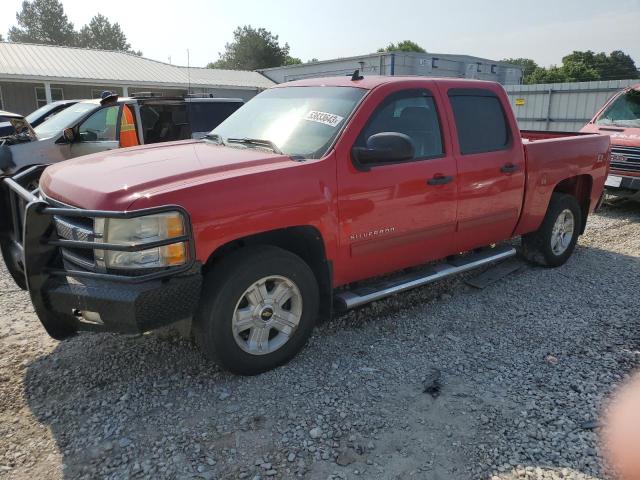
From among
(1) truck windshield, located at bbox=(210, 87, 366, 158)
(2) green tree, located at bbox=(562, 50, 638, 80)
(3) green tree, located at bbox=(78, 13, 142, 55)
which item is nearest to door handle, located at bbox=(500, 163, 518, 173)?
(1) truck windshield, located at bbox=(210, 87, 366, 158)

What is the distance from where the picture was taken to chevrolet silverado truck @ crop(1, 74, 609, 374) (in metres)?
2.91

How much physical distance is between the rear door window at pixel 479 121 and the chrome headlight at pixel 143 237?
2.64 m

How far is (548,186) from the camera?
17.6 feet

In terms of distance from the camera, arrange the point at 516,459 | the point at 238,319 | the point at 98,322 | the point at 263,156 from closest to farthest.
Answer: the point at 516,459 → the point at 98,322 → the point at 238,319 → the point at 263,156

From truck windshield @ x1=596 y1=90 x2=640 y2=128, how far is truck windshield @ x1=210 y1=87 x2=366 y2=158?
7.33m

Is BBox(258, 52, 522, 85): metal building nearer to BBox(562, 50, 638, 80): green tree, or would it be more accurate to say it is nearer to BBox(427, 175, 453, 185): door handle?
BBox(427, 175, 453, 185): door handle

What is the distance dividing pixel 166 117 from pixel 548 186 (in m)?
6.93

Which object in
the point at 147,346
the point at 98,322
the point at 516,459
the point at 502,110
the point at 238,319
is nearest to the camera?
the point at 516,459

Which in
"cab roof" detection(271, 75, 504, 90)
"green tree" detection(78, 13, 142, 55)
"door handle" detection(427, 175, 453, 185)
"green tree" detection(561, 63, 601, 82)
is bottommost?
"door handle" detection(427, 175, 453, 185)

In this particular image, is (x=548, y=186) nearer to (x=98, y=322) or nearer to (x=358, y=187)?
(x=358, y=187)

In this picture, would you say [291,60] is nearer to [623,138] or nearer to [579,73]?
[579,73]

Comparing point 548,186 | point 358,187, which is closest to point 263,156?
point 358,187

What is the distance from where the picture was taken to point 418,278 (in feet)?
14.0

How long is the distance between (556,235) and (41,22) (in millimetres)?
91489
